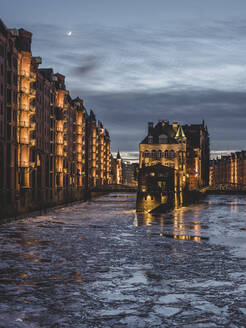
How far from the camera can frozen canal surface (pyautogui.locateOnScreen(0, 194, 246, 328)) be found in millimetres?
18031

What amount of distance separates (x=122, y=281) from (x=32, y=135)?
60.7 metres

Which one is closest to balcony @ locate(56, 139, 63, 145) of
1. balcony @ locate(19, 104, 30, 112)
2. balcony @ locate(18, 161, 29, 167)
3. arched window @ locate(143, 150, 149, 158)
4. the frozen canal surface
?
balcony @ locate(19, 104, 30, 112)

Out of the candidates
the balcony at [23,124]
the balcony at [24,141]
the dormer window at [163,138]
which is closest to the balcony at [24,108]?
the balcony at [23,124]

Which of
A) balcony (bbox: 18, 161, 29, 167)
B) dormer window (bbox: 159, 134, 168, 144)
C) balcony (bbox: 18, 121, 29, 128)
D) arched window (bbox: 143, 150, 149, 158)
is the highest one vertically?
dormer window (bbox: 159, 134, 168, 144)

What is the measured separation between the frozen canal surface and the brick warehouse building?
27.5 m

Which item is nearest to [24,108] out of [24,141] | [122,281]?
[24,141]

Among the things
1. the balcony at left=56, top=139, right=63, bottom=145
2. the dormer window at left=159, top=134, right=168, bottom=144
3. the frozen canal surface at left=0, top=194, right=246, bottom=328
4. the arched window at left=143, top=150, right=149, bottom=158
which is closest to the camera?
the frozen canal surface at left=0, top=194, right=246, bottom=328

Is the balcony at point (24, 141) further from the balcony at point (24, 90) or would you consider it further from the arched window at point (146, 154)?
the arched window at point (146, 154)

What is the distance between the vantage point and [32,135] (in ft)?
268

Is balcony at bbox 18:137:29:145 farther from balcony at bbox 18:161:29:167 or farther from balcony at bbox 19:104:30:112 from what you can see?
balcony at bbox 19:104:30:112

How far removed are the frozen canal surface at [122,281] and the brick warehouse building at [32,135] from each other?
2751 centimetres

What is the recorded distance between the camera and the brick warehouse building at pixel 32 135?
66438 mm

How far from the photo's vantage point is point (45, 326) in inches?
666

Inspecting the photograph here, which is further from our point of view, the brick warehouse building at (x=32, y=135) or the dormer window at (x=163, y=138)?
the dormer window at (x=163, y=138)
